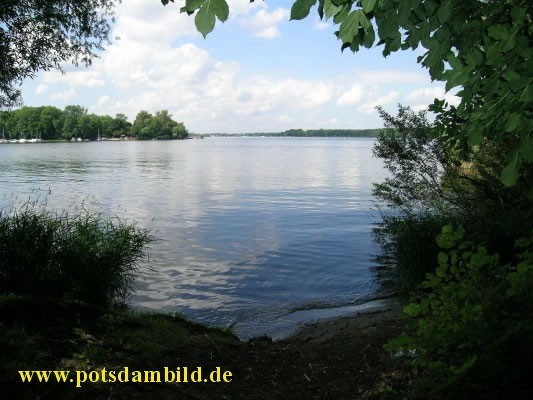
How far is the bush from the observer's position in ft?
22.6

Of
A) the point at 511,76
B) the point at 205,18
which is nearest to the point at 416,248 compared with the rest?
the point at 511,76

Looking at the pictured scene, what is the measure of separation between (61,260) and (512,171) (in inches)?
277

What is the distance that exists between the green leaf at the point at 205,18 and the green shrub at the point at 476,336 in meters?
2.25

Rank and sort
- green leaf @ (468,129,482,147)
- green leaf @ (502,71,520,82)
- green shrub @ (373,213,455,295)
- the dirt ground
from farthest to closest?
green shrub @ (373,213,455,295), the dirt ground, green leaf @ (468,129,482,147), green leaf @ (502,71,520,82)

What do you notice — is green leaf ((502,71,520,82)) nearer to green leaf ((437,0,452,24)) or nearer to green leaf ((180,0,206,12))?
green leaf ((437,0,452,24))

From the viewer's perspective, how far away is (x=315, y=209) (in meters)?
27.6

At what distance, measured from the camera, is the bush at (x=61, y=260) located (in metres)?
6.89

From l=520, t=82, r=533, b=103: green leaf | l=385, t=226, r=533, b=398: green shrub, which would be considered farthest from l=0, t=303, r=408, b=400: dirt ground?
l=520, t=82, r=533, b=103: green leaf

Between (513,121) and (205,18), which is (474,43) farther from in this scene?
(205,18)

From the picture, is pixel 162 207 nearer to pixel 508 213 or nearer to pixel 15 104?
pixel 15 104

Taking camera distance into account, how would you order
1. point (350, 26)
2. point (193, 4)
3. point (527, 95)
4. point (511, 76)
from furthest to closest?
1. point (511, 76)
2. point (527, 95)
3. point (350, 26)
4. point (193, 4)

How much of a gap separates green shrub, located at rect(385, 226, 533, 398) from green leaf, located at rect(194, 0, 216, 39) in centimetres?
225

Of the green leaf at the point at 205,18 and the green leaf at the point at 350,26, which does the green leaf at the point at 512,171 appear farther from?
the green leaf at the point at 205,18

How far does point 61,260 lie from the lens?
24.8 ft
